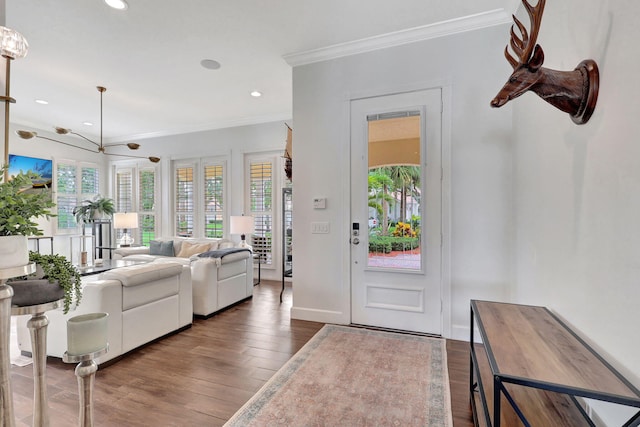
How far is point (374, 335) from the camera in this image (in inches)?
121

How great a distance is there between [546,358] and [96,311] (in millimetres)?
2891

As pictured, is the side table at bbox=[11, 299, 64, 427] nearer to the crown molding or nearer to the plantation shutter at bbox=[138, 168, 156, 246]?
the crown molding

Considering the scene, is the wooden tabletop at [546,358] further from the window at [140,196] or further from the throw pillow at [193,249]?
the window at [140,196]

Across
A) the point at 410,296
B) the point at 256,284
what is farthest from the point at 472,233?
the point at 256,284

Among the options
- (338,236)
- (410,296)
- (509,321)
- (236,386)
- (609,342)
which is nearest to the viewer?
(609,342)

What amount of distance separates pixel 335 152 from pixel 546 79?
222cm

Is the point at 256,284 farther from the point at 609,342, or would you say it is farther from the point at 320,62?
the point at 609,342

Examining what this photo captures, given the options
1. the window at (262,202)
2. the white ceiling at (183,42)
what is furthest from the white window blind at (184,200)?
the white ceiling at (183,42)

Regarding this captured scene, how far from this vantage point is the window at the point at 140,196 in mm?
7000

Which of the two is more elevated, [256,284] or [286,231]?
[286,231]

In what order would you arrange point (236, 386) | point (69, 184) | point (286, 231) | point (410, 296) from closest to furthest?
point (236, 386)
point (410, 296)
point (286, 231)
point (69, 184)

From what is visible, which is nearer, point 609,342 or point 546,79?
point 609,342

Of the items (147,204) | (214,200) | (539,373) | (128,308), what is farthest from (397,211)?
(147,204)

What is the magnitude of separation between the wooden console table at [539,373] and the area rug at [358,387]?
1.37ft
